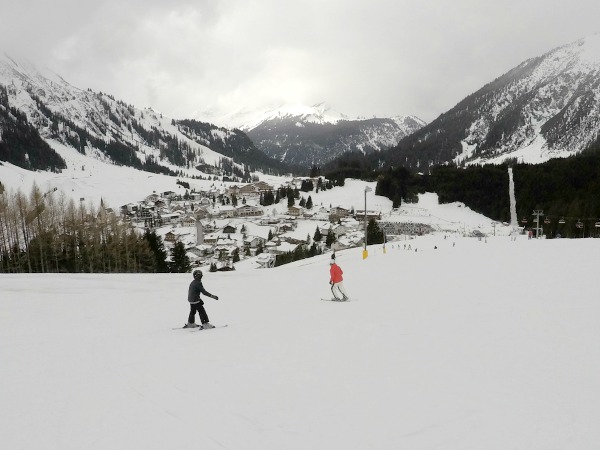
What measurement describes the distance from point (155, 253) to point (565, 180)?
133m

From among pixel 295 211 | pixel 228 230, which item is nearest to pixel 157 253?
pixel 228 230

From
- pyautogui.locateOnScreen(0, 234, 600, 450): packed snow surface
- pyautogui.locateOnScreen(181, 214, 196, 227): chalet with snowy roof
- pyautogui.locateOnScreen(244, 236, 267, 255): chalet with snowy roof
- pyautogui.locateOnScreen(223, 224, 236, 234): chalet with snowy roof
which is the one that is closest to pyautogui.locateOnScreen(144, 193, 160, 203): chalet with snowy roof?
pyautogui.locateOnScreen(181, 214, 196, 227): chalet with snowy roof

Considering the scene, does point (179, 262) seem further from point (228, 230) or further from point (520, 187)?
point (520, 187)

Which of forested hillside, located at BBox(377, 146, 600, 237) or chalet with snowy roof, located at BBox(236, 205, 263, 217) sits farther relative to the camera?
chalet with snowy roof, located at BBox(236, 205, 263, 217)

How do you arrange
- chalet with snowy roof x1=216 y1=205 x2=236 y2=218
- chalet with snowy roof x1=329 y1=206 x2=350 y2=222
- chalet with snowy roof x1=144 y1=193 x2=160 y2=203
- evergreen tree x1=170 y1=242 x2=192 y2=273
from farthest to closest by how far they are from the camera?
chalet with snowy roof x1=144 y1=193 x2=160 y2=203 → chalet with snowy roof x1=216 y1=205 x2=236 y2=218 → chalet with snowy roof x1=329 y1=206 x2=350 y2=222 → evergreen tree x1=170 y1=242 x2=192 y2=273

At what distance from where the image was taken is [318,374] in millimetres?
7215

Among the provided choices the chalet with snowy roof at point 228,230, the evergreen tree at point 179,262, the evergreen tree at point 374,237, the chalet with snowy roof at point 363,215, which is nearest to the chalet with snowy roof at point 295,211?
the chalet with snowy roof at point 363,215

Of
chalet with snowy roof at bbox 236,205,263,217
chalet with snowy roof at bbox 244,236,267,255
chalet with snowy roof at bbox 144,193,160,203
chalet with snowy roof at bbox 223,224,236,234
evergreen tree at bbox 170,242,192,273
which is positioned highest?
chalet with snowy roof at bbox 144,193,160,203

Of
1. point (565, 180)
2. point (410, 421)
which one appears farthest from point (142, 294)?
point (565, 180)

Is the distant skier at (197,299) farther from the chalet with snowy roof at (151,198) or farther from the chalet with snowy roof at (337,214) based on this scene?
the chalet with snowy roof at (151,198)

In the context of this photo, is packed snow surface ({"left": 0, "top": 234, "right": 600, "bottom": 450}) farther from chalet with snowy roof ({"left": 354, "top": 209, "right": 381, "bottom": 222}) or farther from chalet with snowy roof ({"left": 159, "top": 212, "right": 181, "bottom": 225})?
chalet with snowy roof ({"left": 159, "top": 212, "right": 181, "bottom": 225})

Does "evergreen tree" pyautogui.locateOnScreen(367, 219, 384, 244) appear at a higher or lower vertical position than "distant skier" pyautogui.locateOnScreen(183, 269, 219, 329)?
lower

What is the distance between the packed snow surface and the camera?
17.2 feet

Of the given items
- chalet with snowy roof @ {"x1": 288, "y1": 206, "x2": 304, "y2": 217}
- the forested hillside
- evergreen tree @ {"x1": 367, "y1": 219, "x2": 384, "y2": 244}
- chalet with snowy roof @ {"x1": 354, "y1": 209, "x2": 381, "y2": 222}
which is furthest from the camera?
chalet with snowy roof @ {"x1": 288, "y1": 206, "x2": 304, "y2": 217}
